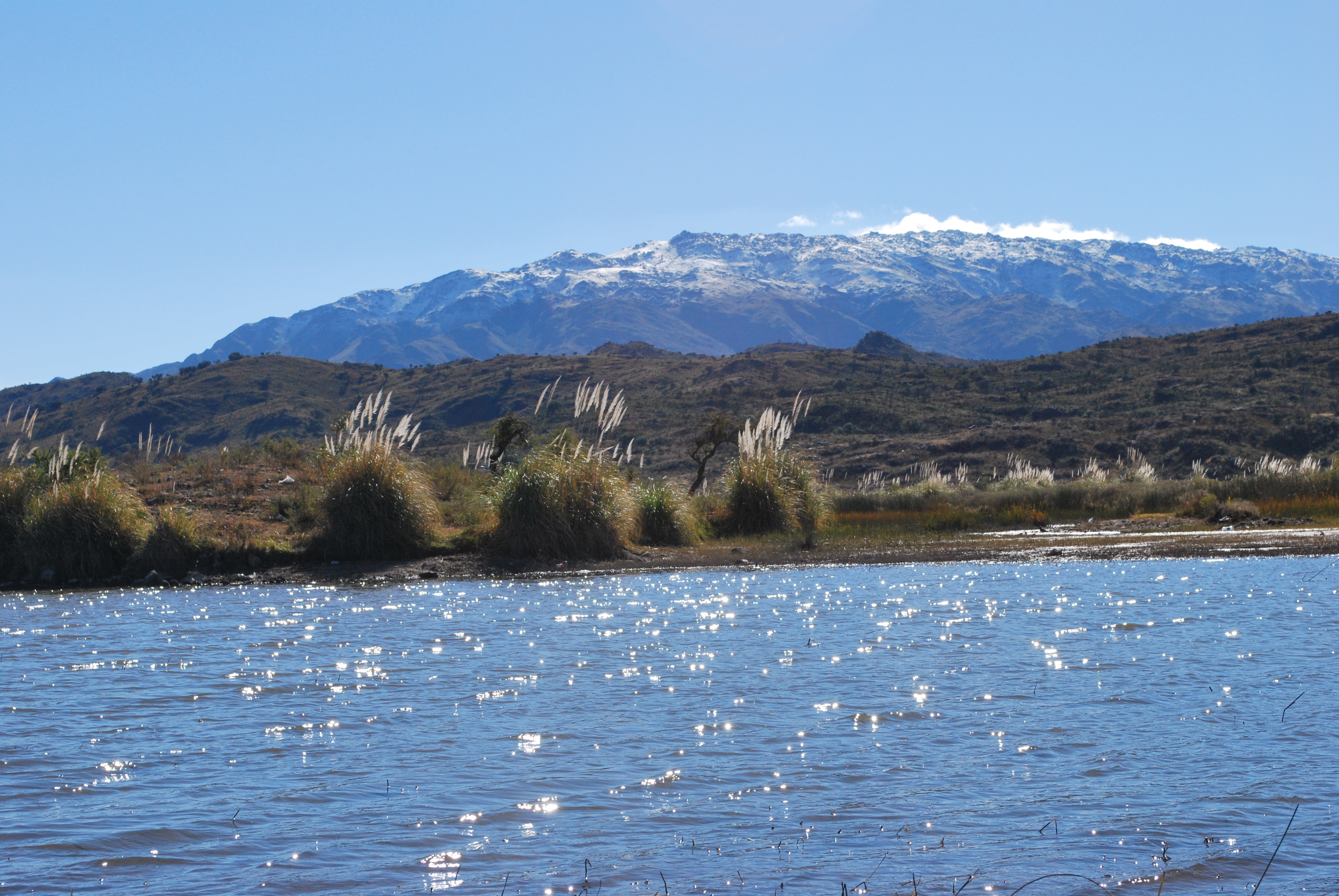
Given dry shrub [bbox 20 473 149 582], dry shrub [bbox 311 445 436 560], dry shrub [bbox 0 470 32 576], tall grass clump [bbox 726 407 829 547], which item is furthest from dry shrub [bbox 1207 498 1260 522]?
dry shrub [bbox 0 470 32 576]

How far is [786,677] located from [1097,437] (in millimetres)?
57014

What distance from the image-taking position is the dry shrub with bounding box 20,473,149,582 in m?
20.2

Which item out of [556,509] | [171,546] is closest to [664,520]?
[556,509]

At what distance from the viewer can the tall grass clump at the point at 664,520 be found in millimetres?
25609

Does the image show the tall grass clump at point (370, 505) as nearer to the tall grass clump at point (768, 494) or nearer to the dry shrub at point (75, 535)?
the dry shrub at point (75, 535)

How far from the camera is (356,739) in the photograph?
840 centimetres

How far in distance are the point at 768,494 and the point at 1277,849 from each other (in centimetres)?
2180

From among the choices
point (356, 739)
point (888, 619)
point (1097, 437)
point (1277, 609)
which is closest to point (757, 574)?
point (888, 619)

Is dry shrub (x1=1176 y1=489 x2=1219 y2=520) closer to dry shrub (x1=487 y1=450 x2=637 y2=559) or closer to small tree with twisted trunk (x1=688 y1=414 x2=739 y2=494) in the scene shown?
small tree with twisted trunk (x1=688 y1=414 x2=739 y2=494)

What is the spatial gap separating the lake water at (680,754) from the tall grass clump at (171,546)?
19.7 ft

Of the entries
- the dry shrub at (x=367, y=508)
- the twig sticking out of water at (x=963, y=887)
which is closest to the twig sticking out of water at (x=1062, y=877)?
the twig sticking out of water at (x=963, y=887)

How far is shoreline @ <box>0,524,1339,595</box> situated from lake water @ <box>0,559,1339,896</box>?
18.5 feet

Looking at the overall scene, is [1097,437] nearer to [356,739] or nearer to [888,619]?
[888,619]

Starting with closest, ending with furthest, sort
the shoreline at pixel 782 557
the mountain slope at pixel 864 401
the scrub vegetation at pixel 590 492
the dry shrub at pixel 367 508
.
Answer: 1. the shoreline at pixel 782 557
2. the scrub vegetation at pixel 590 492
3. the dry shrub at pixel 367 508
4. the mountain slope at pixel 864 401
